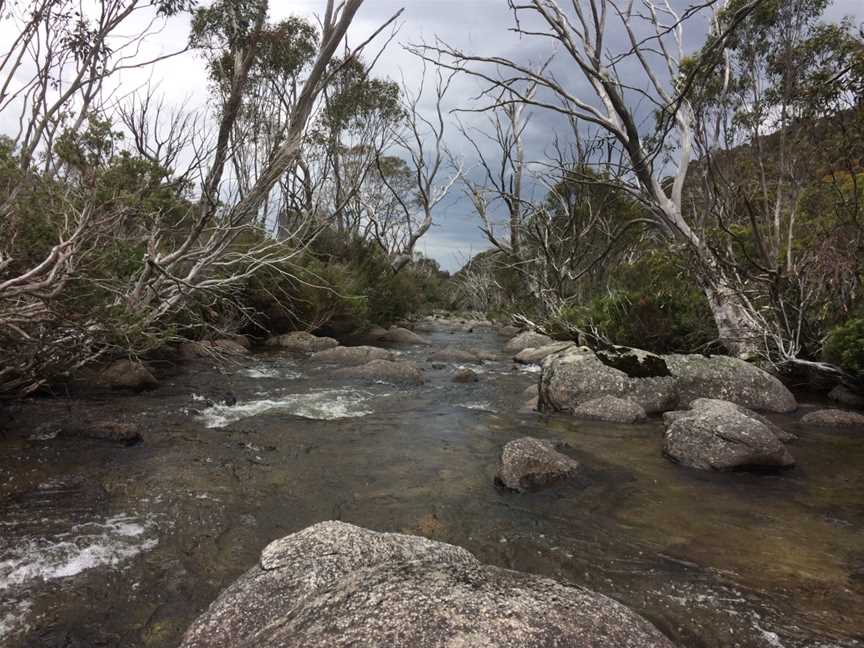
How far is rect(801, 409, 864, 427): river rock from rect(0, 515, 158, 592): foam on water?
732cm

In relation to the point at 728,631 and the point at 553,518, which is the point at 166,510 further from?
the point at 728,631

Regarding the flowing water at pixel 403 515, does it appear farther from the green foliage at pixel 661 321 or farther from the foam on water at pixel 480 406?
the green foliage at pixel 661 321

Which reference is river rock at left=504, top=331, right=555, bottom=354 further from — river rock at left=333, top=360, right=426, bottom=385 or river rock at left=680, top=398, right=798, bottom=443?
river rock at left=680, top=398, right=798, bottom=443

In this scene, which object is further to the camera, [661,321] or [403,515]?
[661,321]

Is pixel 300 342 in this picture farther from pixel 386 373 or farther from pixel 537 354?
pixel 537 354

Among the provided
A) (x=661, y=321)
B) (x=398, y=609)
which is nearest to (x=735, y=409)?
(x=398, y=609)

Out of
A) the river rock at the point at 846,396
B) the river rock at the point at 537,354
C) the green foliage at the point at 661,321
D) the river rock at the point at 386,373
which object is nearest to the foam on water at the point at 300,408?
the river rock at the point at 386,373

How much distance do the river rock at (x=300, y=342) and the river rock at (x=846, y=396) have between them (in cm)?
1051

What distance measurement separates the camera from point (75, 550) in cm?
305

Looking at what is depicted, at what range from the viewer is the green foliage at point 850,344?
6.91m

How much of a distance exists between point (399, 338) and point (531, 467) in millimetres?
13882

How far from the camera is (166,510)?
3674 millimetres

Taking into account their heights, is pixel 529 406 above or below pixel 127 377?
below

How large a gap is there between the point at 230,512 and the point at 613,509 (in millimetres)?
2847
